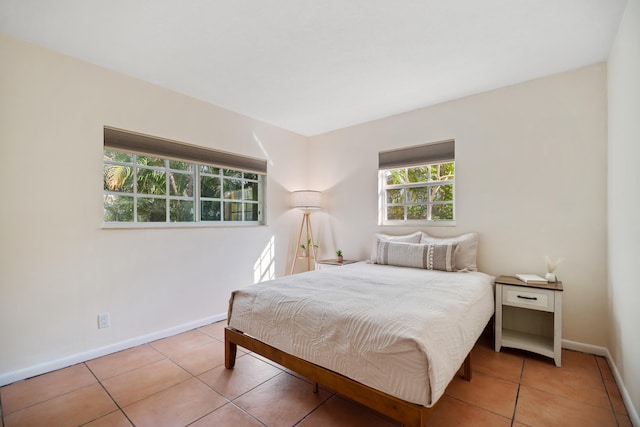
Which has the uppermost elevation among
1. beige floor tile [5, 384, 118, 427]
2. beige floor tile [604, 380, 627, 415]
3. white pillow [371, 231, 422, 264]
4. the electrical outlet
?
white pillow [371, 231, 422, 264]

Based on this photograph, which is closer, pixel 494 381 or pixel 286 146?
pixel 494 381

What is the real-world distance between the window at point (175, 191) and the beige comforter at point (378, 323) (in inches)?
58.4

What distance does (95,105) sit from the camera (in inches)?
102

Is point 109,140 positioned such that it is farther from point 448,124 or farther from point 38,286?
point 448,124

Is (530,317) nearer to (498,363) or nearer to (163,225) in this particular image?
(498,363)

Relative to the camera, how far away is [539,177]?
109 inches

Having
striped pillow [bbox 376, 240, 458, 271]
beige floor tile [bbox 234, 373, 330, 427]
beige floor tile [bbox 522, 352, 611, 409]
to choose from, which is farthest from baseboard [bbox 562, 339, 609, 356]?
beige floor tile [bbox 234, 373, 330, 427]

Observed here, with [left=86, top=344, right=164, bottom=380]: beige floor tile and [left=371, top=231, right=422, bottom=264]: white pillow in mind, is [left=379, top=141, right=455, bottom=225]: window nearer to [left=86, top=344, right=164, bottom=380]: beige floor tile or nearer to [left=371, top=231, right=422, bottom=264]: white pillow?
[left=371, top=231, right=422, bottom=264]: white pillow

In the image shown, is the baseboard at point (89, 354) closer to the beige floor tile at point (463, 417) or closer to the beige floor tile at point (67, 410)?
the beige floor tile at point (67, 410)

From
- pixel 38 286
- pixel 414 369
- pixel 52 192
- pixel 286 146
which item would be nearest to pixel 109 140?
pixel 52 192

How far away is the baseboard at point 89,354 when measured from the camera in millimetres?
2178

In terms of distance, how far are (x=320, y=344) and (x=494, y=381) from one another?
142cm

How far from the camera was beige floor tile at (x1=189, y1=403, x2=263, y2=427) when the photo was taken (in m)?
1.70

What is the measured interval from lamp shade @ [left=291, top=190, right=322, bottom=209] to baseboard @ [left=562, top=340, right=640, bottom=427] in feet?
10.00
